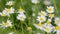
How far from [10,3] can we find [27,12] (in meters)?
0.14

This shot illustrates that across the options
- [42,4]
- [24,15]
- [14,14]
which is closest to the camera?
[24,15]

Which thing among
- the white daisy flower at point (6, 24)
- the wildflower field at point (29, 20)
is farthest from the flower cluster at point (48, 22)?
the white daisy flower at point (6, 24)

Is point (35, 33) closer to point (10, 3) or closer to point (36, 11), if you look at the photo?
point (36, 11)

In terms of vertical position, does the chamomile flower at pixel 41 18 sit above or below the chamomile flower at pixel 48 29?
above

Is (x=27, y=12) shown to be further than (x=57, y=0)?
No

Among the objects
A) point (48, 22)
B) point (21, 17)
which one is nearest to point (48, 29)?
point (48, 22)

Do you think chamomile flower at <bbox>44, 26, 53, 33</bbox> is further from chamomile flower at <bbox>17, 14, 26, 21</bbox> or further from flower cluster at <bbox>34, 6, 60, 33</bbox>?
chamomile flower at <bbox>17, 14, 26, 21</bbox>

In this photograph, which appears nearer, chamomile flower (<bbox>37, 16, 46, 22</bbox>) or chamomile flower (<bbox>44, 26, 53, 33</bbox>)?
chamomile flower (<bbox>44, 26, 53, 33</bbox>)

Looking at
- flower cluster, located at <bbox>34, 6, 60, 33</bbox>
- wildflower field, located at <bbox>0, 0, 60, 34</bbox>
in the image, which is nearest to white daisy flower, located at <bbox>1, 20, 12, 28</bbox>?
wildflower field, located at <bbox>0, 0, 60, 34</bbox>

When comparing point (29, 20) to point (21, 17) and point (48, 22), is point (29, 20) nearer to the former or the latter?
point (21, 17)

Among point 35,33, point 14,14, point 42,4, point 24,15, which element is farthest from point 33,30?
point 42,4

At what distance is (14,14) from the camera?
151cm

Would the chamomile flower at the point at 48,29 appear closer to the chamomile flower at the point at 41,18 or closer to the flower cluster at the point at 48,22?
the flower cluster at the point at 48,22

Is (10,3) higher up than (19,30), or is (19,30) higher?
(10,3)
